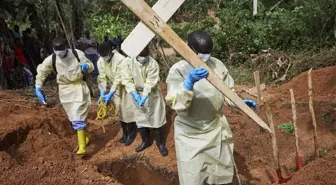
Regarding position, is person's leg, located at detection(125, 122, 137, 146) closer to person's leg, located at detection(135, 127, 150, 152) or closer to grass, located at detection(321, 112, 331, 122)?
person's leg, located at detection(135, 127, 150, 152)

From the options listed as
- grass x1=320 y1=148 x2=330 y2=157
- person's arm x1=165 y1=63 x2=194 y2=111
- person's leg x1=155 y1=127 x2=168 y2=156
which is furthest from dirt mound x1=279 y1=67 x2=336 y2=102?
person's arm x1=165 y1=63 x2=194 y2=111

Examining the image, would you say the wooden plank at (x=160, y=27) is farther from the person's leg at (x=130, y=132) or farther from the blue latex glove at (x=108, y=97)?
the person's leg at (x=130, y=132)

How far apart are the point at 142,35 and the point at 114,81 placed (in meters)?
3.34

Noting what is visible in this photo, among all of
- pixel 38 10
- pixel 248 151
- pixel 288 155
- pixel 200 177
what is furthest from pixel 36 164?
pixel 38 10

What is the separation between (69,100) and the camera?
573 centimetres

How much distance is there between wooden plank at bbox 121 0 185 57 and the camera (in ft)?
7.94

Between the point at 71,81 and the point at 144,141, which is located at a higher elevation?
the point at 71,81

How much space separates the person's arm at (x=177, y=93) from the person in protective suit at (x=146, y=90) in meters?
1.76

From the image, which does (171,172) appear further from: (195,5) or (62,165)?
(195,5)

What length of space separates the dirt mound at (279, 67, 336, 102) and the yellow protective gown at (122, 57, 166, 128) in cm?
357

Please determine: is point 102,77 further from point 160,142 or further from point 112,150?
point 160,142

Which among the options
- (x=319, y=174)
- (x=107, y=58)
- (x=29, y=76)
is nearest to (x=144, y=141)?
(x=107, y=58)

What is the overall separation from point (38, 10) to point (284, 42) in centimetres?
701

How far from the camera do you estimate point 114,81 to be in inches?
225
